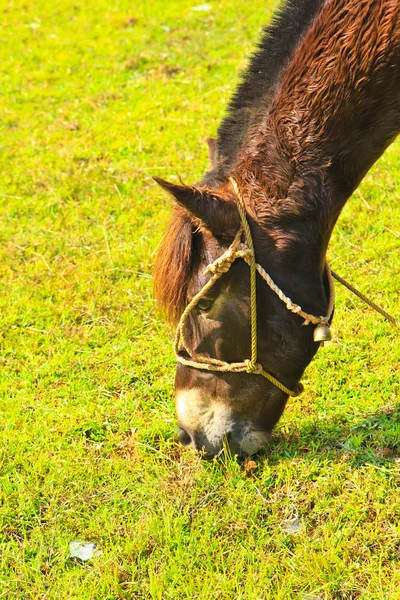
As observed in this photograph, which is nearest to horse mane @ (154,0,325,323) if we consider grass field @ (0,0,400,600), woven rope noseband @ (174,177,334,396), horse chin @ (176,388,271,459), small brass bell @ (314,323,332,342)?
woven rope noseband @ (174,177,334,396)

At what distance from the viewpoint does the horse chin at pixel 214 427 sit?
3221 mm

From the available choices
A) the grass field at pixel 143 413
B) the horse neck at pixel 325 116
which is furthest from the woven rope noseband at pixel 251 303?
the grass field at pixel 143 413

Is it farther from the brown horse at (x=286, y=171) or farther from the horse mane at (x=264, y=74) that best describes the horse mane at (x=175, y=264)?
the horse mane at (x=264, y=74)

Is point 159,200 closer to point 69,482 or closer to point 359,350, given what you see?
point 359,350

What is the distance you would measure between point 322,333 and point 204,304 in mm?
520

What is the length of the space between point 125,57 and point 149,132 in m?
2.35

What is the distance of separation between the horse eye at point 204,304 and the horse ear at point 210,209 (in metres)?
0.28

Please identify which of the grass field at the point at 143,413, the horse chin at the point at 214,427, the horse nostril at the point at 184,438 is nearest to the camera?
the grass field at the point at 143,413

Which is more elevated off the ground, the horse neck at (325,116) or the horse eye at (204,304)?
the horse neck at (325,116)

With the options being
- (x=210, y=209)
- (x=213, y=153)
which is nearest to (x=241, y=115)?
(x=213, y=153)

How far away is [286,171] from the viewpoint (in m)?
2.88

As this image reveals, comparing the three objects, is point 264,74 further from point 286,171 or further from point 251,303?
point 251,303

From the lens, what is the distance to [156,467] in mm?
3598

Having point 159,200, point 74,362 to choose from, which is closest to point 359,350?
point 74,362
